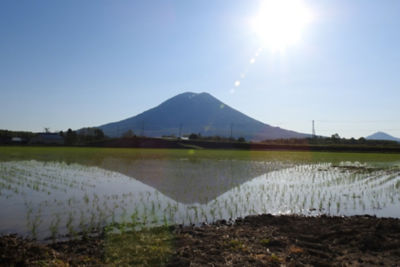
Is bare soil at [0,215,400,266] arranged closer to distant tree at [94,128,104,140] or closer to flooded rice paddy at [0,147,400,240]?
flooded rice paddy at [0,147,400,240]

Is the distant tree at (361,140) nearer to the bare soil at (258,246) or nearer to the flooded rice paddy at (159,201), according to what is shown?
the flooded rice paddy at (159,201)

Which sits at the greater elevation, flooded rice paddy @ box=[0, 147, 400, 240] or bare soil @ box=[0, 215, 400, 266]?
bare soil @ box=[0, 215, 400, 266]

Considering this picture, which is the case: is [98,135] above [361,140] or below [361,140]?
above

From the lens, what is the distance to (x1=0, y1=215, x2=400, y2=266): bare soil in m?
4.03

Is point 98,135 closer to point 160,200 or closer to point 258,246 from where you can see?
point 160,200

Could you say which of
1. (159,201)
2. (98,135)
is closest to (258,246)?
(159,201)

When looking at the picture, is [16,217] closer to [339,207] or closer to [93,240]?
[93,240]

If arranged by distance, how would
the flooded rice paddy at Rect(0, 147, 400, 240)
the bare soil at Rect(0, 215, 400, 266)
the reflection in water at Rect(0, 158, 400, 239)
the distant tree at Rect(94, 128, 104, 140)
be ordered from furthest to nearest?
the distant tree at Rect(94, 128, 104, 140) < the reflection in water at Rect(0, 158, 400, 239) < the flooded rice paddy at Rect(0, 147, 400, 240) < the bare soil at Rect(0, 215, 400, 266)

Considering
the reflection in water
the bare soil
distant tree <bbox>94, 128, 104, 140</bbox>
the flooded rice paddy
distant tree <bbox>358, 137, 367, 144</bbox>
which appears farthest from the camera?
distant tree <bbox>94, 128, 104, 140</bbox>

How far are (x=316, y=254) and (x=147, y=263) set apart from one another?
2.50 metres

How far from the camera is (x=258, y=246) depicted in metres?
4.69

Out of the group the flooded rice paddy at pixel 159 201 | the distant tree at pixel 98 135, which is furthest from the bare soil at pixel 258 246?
the distant tree at pixel 98 135

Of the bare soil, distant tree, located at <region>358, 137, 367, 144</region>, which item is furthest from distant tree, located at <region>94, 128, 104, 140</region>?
the bare soil

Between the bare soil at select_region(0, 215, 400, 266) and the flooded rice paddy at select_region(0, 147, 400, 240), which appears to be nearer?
the bare soil at select_region(0, 215, 400, 266)
